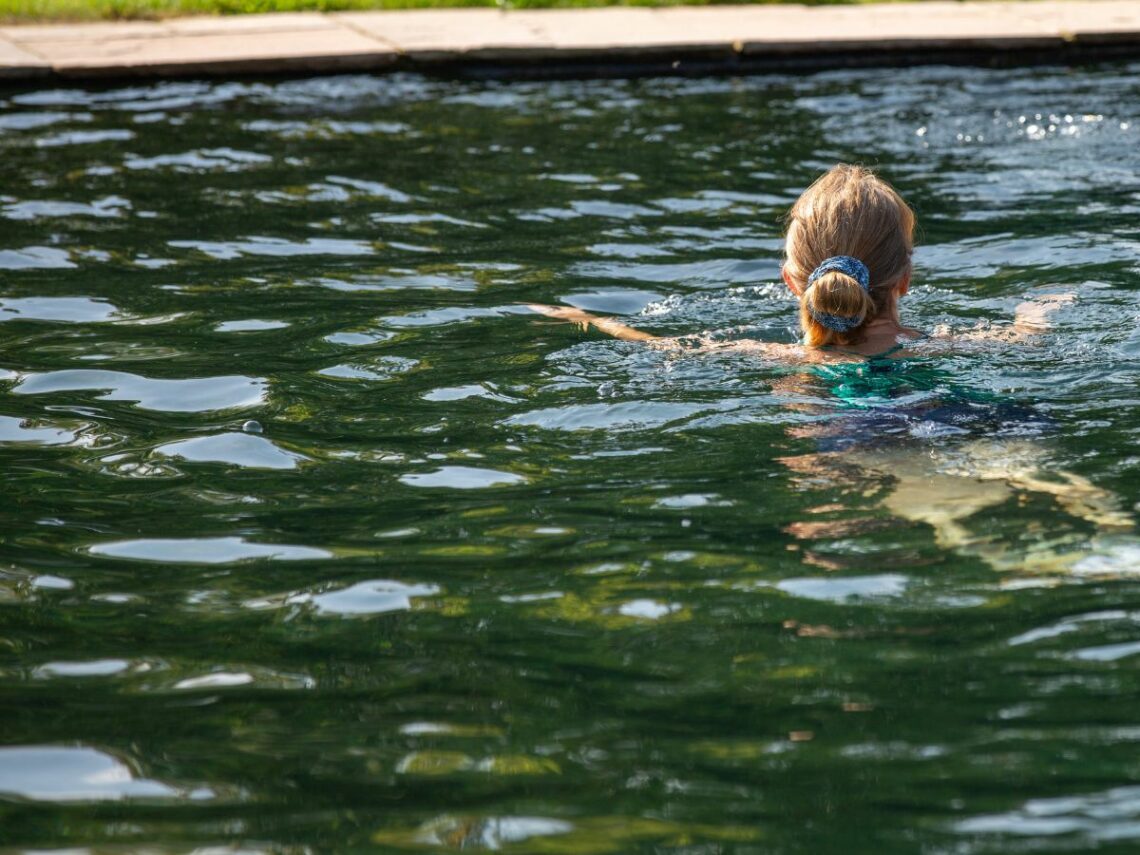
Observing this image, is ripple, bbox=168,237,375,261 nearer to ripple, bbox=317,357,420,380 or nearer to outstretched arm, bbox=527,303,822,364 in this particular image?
outstretched arm, bbox=527,303,822,364

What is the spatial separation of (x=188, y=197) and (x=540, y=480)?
13.9ft

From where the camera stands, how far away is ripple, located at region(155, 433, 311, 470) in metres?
4.49

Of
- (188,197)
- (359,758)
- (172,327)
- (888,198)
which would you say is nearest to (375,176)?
(188,197)

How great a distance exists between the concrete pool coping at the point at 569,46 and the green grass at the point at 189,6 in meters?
0.45

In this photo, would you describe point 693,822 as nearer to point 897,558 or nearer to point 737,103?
point 897,558

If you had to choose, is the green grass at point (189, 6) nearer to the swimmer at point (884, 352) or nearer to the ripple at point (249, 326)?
the ripple at point (249, 326)

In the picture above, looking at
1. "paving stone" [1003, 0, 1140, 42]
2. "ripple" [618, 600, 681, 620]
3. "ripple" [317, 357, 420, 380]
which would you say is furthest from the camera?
"paving stone" [1003, 0, 1140, 42]

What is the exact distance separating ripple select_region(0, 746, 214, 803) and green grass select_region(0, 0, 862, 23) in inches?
391

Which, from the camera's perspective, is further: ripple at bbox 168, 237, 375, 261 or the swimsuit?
ripple at bbox 168, 237, 375, 261

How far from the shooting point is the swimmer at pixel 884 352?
393 cm

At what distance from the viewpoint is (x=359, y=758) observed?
290cm

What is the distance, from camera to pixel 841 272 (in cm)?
482

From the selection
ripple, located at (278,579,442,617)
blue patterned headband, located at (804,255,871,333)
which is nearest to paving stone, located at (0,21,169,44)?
blue patterned headband, located at (804,255,871,333)

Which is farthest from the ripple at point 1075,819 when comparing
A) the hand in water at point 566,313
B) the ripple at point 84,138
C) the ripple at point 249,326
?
the ripple at point 84,138
